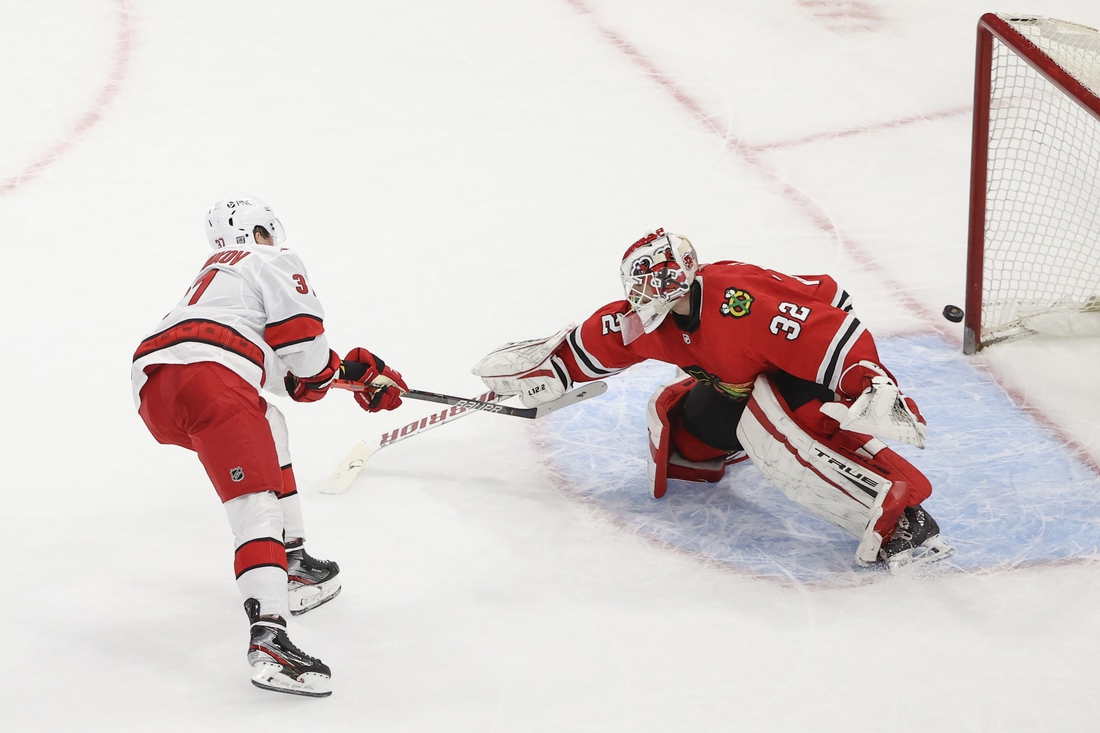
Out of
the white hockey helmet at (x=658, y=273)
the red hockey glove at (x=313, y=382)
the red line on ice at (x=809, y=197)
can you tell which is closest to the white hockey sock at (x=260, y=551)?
the red hockey glove at (x=313, y=382)

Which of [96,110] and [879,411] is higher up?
[96,110]

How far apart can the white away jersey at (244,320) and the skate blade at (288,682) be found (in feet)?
1.99

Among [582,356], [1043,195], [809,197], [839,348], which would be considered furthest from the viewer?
[809,197]

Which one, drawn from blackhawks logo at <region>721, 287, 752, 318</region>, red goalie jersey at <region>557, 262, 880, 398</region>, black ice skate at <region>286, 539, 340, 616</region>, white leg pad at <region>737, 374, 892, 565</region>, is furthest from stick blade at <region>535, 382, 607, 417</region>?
black ice skate at <region>286, 539, 340, 616</region>

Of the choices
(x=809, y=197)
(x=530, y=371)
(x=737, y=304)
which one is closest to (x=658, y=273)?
(x=737, y=304)

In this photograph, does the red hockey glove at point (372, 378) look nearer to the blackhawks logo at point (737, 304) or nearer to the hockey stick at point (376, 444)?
the hockey stick at point (376, 444)

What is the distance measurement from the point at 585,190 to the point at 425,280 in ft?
3.03

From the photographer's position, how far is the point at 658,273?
2.78 m

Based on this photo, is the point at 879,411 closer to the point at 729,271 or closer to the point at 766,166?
A: the point at 729,271

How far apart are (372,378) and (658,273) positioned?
0.79 meters

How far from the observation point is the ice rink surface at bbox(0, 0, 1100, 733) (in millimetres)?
2623

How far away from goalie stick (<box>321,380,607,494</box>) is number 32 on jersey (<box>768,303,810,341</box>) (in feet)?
2.22

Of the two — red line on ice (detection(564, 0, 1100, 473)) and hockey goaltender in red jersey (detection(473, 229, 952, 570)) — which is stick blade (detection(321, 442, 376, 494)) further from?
red line on ice (detection(564, 0, 1100, 473))

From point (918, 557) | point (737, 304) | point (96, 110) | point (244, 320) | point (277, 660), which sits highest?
point (96, 110)
